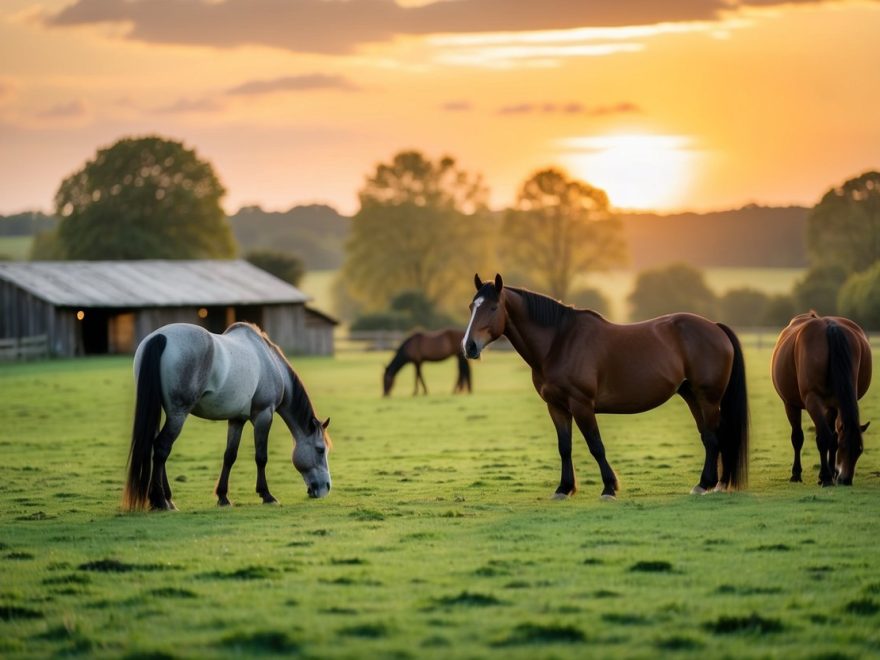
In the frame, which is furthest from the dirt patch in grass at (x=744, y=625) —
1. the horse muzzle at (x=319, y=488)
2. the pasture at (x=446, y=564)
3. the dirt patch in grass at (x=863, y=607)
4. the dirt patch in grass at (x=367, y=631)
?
the horse muzzle at (x=319, y=488)

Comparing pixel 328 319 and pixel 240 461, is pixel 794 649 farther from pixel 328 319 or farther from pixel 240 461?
pixel 328 319

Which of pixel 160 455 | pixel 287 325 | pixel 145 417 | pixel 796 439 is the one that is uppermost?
pixel 287 325

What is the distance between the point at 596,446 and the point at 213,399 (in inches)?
145

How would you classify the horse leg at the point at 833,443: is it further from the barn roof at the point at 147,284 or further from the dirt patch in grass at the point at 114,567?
the barn roof at the point at 147,284

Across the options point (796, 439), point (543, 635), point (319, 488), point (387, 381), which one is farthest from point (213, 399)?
point (387, 381)

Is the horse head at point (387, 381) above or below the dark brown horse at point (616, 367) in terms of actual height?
below

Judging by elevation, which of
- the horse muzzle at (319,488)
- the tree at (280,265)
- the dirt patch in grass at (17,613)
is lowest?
the horse muzzle at (319,488)

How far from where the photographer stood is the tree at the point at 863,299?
212ft

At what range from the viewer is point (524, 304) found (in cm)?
1223

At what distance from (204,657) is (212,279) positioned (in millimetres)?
55066

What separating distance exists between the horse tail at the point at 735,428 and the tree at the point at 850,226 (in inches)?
2619

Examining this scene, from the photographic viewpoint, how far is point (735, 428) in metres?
12.4

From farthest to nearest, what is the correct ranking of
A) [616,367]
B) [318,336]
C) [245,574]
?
[318,336], [616,367], [245,574]

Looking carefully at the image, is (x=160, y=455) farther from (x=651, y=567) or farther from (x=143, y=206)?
(x=143, y=206)
